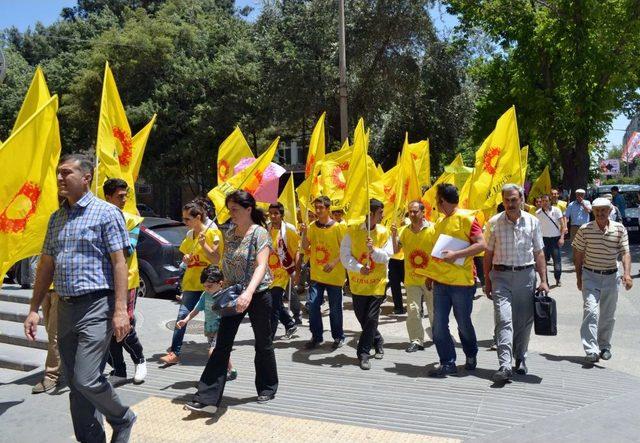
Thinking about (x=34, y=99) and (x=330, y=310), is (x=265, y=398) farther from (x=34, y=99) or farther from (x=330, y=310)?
(x=34, y=99)

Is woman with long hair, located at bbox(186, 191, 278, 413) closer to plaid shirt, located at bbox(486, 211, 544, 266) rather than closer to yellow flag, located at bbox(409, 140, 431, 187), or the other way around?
plaid shirt, located at bbox(486, 211, 544, 266)

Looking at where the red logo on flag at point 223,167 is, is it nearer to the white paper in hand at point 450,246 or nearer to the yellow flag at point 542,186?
the white paper in hand at point 450,246

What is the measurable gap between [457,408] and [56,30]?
37087 mm

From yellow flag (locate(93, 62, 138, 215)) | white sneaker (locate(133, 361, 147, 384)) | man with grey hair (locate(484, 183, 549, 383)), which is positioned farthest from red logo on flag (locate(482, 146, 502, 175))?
white sneaker (locate(133, 361, 147, 384))

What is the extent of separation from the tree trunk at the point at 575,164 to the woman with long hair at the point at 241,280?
54.0 ft

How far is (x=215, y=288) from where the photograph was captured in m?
5.57

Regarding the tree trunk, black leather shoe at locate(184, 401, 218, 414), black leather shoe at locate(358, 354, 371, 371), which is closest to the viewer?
black leather shoe at locate(184, 401, 218, 414)

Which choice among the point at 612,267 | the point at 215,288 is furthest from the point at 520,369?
the point at 215,288

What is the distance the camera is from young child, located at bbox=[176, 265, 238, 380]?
219 inches

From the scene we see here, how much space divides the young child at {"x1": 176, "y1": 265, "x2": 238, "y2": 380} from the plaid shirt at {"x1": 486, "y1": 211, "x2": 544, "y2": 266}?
250 centimetres

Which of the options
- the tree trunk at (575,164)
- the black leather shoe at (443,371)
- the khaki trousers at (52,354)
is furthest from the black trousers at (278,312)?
the tree trunk at (575,164)

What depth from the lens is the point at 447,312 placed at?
6.05 metres

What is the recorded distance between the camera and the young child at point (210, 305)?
18.2ft

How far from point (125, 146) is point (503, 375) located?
4.07 m
